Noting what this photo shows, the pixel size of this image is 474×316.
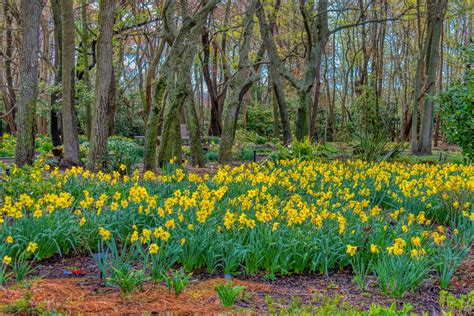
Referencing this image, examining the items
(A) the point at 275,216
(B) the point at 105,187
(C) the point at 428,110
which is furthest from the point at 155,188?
(C) the point at 428,110

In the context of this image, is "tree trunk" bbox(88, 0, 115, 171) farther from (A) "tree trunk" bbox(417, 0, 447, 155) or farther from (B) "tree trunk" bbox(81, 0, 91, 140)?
(A) "tree trunk" bbox(417, 0, 447, 155)

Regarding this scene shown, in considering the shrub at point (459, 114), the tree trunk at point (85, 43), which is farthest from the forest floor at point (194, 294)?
the tree trunk at point (85, 43)

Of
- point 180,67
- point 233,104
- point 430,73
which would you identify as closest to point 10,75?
point 233,104

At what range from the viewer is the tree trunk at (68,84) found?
11.8 meters

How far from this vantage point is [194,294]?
341 centimetres

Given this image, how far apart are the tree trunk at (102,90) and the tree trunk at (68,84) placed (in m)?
2.37

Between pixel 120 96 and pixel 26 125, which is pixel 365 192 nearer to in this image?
pixel 26 125

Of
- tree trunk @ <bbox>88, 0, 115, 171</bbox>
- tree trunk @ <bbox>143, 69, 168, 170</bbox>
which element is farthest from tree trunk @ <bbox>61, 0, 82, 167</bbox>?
tree trunk @ <bbox>143, 69, 168, 170</bbox>

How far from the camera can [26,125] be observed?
902 centimetres

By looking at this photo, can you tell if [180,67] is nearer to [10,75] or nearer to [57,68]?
[57,68]

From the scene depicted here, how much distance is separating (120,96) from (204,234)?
2507cm

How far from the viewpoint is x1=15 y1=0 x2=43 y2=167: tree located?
8.99m

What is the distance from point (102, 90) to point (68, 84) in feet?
9.17

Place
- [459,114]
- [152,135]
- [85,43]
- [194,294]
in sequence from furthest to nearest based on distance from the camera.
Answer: [85,43], [459,114], [152,135], [194,294]
